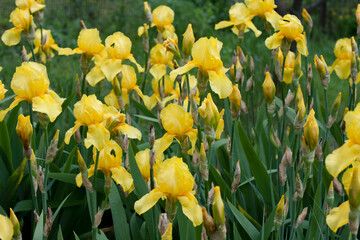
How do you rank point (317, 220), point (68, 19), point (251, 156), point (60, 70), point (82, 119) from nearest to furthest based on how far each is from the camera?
point (82, 119) → point (317, 220) → point (251, 156) → point (60, 70) → point (68, 19)

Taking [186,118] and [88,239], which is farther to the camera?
[88,239]

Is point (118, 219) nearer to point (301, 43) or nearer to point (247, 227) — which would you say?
point (247, 227)

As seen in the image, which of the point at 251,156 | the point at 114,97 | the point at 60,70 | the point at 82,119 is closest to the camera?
the point at 82,119

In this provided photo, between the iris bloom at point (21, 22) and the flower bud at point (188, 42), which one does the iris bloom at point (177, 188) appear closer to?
the flower bud at point (188, 42)

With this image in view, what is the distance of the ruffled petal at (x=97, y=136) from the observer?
5.13ft

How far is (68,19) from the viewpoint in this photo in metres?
8.02

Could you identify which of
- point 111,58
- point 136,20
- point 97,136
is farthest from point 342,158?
point 136,20

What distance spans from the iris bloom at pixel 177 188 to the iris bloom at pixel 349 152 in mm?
369

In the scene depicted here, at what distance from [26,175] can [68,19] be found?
20.2 feet

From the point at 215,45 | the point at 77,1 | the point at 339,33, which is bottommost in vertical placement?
the point at 339,33

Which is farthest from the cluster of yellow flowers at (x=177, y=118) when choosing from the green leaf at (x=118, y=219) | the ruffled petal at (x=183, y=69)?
the green leaf at (x=118, y=219)

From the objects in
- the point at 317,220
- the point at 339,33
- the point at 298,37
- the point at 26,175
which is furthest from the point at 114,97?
the point at 339,33

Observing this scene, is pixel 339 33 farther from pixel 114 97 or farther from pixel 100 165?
pixel 100 165

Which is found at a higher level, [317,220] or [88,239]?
[317,220]
